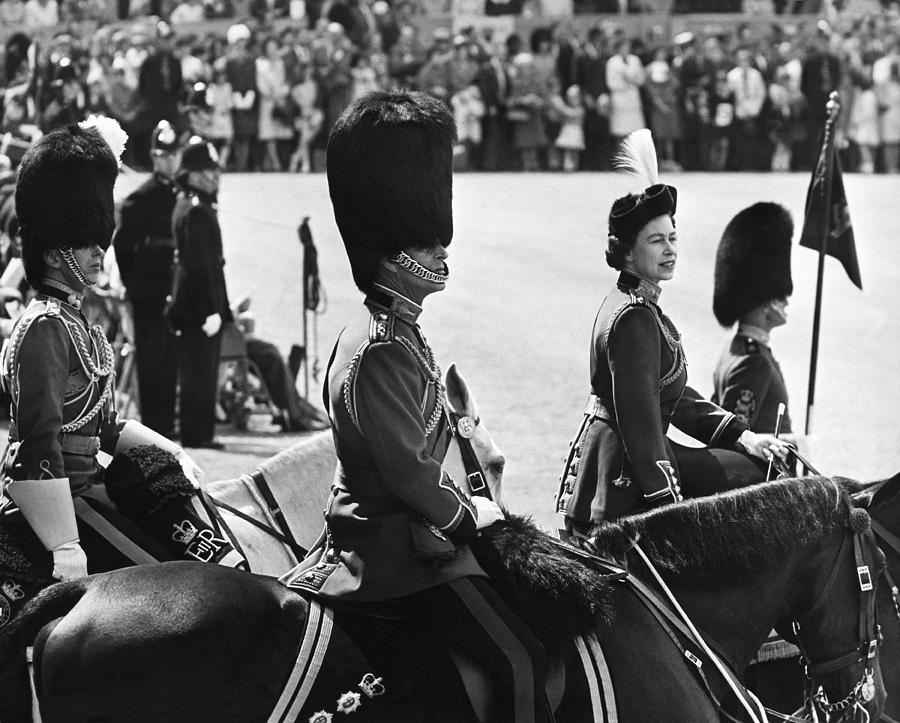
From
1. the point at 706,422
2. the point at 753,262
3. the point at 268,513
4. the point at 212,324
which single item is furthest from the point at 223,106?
the point at 706,422

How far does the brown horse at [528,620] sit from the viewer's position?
10.9 feet

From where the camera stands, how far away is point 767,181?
21234 millimetres

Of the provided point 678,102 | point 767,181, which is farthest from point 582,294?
point 678,102

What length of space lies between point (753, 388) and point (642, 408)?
1556 millimetres

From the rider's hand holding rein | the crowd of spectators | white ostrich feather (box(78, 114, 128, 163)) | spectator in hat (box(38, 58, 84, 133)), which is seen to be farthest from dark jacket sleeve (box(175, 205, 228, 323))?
the crowd of spectators

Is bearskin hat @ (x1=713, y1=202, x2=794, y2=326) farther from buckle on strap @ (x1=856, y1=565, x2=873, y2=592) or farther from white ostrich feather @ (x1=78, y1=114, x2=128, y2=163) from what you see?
white ostrich feather @ (x1=78, y1=114, x2=128, y2=163)

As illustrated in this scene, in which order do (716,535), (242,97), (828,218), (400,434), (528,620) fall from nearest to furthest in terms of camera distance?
(400,434) → (528,620) → (716,535) → (828,218) → (242,97)

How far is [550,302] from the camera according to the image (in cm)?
1496

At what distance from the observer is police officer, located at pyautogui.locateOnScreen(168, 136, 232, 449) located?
9.48 meters

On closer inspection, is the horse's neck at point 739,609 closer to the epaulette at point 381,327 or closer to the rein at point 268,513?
the epaulette at point 381,327

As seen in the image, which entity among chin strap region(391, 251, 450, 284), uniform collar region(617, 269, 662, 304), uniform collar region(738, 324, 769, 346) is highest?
chin strap region(391, 251, 450, 284)

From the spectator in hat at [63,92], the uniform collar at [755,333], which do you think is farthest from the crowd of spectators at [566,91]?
the uniform collar at [755,333]

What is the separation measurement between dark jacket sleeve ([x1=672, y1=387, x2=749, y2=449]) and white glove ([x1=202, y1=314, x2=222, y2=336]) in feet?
17.3

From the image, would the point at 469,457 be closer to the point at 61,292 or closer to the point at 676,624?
the point at 676,624
